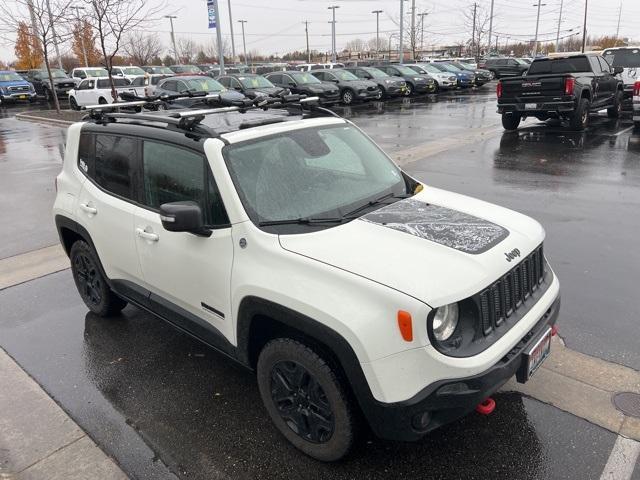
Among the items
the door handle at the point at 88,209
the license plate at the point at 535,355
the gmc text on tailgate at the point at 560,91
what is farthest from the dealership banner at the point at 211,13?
the license plate at the point at 535,355

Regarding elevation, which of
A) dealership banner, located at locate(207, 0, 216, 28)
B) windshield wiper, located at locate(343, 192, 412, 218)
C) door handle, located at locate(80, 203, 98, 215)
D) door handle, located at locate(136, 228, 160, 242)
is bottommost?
door handle, located at locate(136, 228, 160, 242)

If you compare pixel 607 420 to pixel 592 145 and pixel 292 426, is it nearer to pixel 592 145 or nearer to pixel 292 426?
pixel 292 426

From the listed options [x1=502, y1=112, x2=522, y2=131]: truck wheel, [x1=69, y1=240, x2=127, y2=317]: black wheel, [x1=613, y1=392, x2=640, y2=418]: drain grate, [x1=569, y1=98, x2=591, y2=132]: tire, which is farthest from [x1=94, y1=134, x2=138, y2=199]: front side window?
[x1=502, y1=112, x2=522, y2=131]: truck wheel

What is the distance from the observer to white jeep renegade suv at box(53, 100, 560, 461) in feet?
8.03

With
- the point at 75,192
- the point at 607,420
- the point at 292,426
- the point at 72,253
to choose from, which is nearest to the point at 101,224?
the point at 75,192

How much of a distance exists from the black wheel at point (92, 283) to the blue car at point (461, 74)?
92.0 feet

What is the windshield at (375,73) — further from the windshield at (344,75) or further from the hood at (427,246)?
the hood at (427,246)

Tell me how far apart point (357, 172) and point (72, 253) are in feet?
9.16

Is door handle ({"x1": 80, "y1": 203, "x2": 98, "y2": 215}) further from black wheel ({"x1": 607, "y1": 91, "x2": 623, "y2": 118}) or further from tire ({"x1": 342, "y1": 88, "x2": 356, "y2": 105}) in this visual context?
tire ({"x1": 342, "y1": 88, "x2": 356, "y2": 105})

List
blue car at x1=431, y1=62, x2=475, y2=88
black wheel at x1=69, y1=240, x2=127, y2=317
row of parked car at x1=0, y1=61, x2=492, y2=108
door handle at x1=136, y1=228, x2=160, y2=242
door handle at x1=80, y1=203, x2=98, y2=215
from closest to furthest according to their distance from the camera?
door handle at x1=136, y1=228, x2=160, y2=242 → door handle at x1=80, y1=203, x2=98, y2=215 → black wheel at x1=69, y1=240, x2=127, y2=317 → row of parked car at x1=0, y1=61, x2=492, y2=108 → blue car at x1=431, y1=62, x2=475, y2=88

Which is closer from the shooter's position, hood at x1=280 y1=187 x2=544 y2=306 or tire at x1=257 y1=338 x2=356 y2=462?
hood at x1=280 y1=187 x2=544 y2=306

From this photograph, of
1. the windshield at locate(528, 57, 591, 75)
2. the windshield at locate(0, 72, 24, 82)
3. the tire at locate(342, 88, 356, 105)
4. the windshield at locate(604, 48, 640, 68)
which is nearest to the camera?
the windshield at locate(528, 57, 591, 75)

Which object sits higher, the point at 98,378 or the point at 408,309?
the point at 408,309

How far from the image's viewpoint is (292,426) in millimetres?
3012
